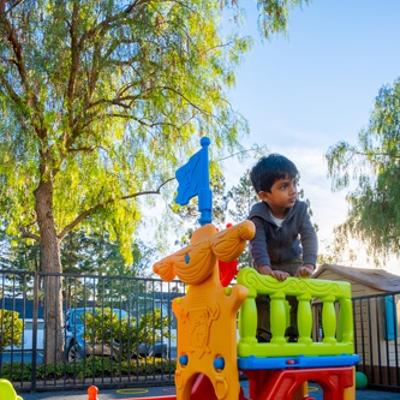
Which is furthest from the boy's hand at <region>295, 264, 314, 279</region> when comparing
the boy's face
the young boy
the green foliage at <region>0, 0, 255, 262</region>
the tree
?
the tree

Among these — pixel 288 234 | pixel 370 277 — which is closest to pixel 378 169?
pixel 370 277

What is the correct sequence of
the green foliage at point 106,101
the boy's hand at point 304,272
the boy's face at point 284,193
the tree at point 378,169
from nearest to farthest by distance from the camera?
1. the boy's hand at point 304,272
2. the boy's face at point 284,193
3. the green foliage at point 106,101
4. the tree at point 378,169

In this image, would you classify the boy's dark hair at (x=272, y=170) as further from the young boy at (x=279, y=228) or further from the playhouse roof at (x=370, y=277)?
the playhouse roof at (x=370, y=277)

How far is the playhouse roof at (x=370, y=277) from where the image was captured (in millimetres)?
6737

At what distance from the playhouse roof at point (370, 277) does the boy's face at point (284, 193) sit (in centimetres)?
459

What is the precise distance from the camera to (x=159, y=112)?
344 inches

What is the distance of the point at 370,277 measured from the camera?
23.2 ft

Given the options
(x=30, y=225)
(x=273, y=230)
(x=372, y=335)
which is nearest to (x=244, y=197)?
(x=30, y=225)

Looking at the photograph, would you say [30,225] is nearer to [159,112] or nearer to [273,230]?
[159,112]

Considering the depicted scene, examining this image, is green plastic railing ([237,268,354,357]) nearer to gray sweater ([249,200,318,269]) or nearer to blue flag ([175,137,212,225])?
gray sweater ([249,200,318,269])

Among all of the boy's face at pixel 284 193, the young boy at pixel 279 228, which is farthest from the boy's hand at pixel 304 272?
the boy's face at pixel 284 193

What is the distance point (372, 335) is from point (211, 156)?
4.03 metres

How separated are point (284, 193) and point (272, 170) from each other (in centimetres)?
13

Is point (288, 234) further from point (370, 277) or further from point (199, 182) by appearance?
point (370, 277)
